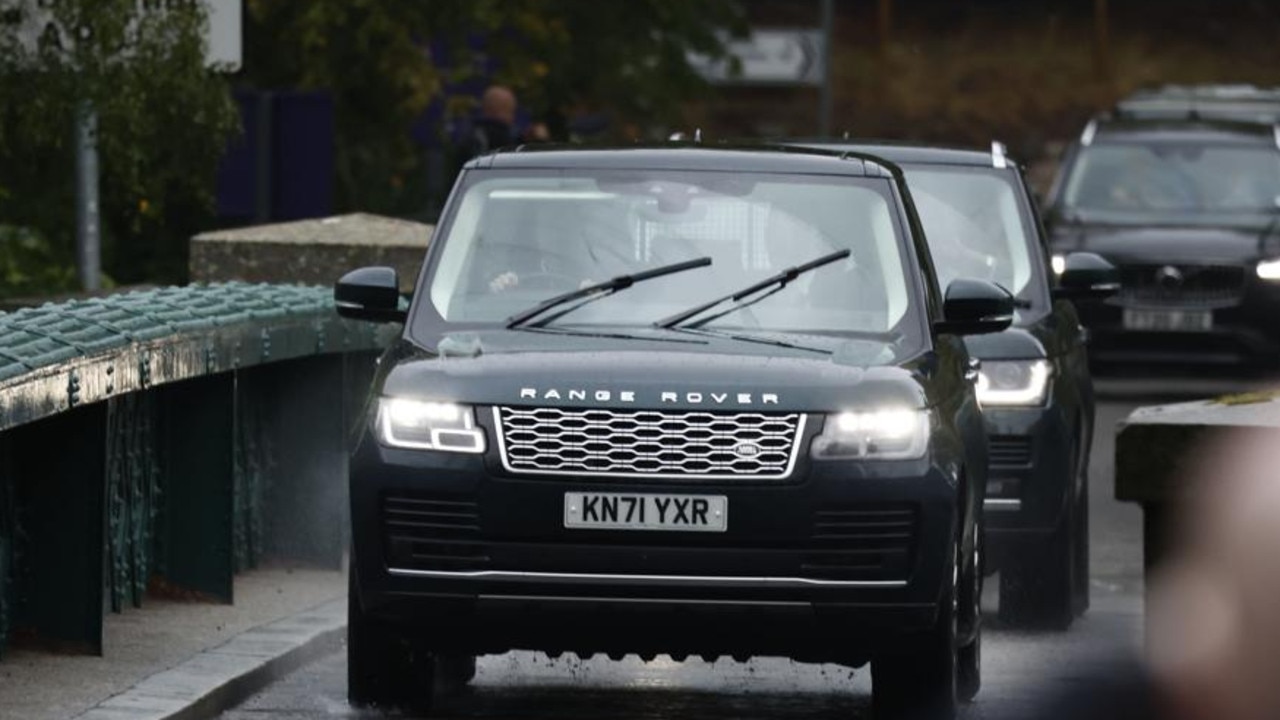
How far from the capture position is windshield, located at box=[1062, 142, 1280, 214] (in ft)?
88.5

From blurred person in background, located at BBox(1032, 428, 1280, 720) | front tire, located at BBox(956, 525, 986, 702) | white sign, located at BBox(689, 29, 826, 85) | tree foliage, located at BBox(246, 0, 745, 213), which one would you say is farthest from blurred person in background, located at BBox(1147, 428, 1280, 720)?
white sign, located at BBox(689, 29, 826, 85)

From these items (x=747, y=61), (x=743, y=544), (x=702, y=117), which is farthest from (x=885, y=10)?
(x=743, y=544)

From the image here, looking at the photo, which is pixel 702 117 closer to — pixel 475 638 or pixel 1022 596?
pixel 1022 596

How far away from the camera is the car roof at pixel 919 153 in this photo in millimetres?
15820

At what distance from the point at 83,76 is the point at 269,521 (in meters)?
4.24

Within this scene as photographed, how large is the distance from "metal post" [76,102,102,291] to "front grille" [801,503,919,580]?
27.9 feet

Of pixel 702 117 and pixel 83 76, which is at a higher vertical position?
pixel 83 76

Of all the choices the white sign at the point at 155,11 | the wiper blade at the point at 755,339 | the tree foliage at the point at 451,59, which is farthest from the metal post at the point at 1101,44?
the wiper blade at the point at 755,339

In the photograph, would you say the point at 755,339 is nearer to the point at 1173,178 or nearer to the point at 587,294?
the point at 587,294

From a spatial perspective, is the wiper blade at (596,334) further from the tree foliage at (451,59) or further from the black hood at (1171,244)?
the tree foliage at (451,59)

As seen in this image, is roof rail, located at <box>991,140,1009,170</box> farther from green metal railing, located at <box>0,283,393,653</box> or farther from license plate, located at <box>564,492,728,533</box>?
license plate, located at <box>564,492,728,533</box>

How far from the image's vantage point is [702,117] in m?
60.4

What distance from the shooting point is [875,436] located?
10648 mm

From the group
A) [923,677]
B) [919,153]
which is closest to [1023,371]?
[919,153]
